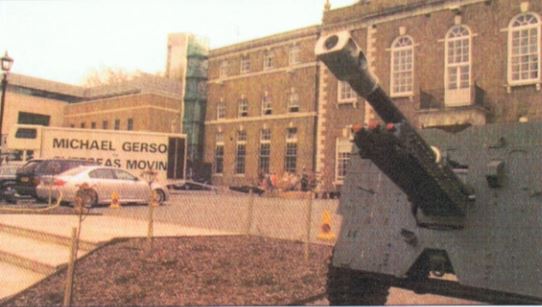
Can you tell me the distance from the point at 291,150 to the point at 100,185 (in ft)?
37.1

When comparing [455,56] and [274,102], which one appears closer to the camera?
[455,56]

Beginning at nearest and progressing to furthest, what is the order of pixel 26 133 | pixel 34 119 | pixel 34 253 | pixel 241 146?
pixel 34 253
pixel 34 119
pixel 26 133
pixel 241 146

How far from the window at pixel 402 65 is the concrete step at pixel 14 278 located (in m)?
9.43

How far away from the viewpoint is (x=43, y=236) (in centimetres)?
577

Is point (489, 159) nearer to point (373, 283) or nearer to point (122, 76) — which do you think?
point (373, 283)

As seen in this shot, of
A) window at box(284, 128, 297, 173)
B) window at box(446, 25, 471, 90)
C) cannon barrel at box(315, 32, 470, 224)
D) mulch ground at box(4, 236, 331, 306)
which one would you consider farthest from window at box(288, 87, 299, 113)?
cannon barrel at box(315, 32, 470, 224)

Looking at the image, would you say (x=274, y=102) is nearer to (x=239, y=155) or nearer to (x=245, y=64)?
(x=245, y=64)

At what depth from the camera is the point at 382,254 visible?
132 inches

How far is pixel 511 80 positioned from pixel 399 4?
4.08 metres

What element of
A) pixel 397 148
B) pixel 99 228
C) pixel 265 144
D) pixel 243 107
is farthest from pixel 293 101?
pixel 397 148

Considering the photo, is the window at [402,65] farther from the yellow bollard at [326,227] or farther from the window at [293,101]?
the window at [293,101]

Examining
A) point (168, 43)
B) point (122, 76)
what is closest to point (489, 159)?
point (168, 43)

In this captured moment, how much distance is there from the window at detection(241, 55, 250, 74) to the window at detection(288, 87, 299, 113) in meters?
2.42

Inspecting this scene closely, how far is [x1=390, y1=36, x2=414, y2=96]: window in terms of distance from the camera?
12.2 m
